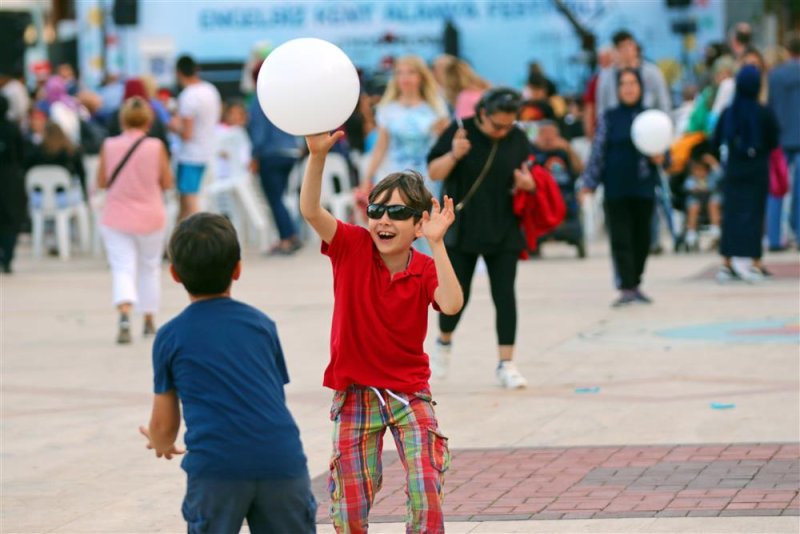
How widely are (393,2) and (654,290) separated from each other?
14.4 metres

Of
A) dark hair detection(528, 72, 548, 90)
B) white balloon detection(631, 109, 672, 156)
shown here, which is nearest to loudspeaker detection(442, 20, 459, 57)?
dark hair detection(528, 72, 548, 90)

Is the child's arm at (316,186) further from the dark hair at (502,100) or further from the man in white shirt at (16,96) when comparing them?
the man in white shirt at (16,96)

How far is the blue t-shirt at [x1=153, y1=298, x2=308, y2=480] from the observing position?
169 inches

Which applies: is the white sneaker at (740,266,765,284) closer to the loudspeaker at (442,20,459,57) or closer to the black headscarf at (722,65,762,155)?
the black headscarf at (722,65,762,155)

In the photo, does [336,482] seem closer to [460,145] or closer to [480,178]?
[460,145]

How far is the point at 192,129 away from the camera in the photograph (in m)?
17.8

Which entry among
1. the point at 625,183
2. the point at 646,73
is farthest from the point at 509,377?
the point at 646,73

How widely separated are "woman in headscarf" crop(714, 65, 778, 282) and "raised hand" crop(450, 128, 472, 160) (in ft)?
19.1

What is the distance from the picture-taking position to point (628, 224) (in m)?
13.3

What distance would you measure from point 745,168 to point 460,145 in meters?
6.10

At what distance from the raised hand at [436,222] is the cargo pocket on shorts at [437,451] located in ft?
1.96

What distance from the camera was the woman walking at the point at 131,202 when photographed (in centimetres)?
1204

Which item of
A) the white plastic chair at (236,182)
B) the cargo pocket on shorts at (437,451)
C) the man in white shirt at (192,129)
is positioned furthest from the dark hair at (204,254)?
the white plastic chair at (236,182)

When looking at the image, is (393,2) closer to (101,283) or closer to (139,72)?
(139,72)
